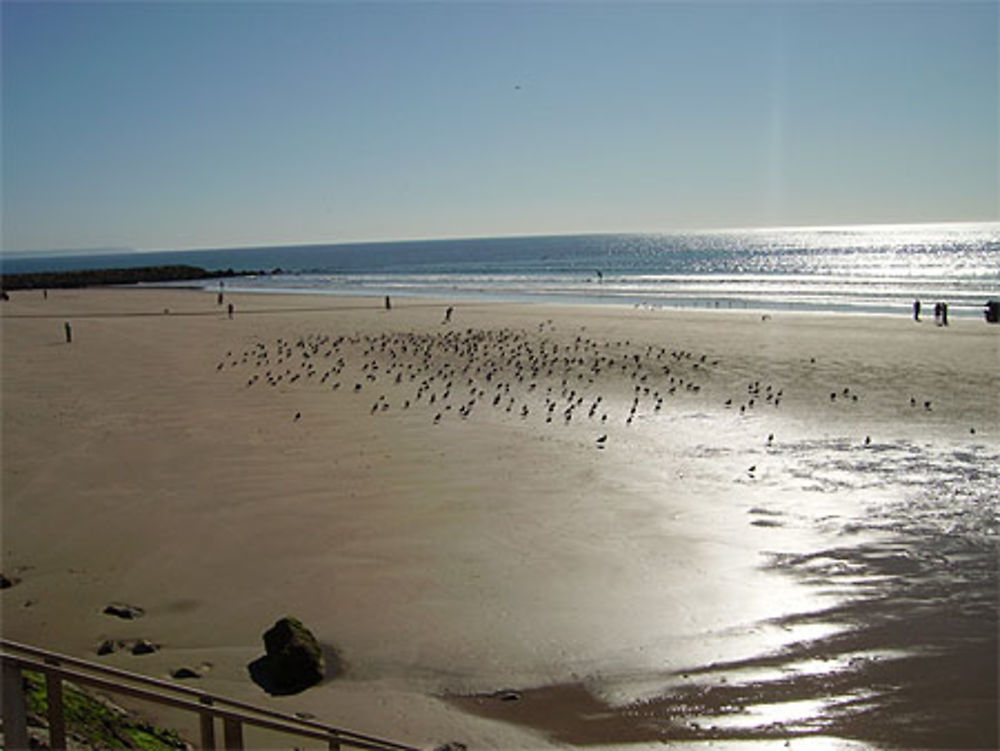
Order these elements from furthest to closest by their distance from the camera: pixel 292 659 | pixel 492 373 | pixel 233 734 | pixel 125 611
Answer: pixel 492 373
pixel 125 611
pixel 292 659
pixel 233 734

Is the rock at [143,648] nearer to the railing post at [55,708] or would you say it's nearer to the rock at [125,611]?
the rock at [125,611]

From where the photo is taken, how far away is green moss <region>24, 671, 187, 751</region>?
18.4 feet

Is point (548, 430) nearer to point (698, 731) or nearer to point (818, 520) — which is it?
point (818, 520)

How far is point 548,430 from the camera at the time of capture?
1709 centimetres

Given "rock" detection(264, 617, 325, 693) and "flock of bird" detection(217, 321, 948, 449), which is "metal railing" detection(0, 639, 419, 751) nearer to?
"rock" detection(264, 617, 325, 693)

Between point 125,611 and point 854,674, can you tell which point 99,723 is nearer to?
point 125,611

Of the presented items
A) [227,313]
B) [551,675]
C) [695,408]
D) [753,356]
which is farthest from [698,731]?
[227,313]

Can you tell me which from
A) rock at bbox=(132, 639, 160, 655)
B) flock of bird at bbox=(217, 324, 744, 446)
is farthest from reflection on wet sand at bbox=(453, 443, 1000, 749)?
flock of bird at bbox=(217, 324, 744, 446)

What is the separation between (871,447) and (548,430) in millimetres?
5929

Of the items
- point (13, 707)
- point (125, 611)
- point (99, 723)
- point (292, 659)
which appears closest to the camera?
point (13, 707)

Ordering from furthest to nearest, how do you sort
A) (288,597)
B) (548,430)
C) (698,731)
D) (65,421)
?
(65,421) < (548,430) < (288,597) < (698,731)

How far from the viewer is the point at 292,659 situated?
7.62m

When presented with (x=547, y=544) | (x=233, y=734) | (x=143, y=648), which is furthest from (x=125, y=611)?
(x=233, y=734)

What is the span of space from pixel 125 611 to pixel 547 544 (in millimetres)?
4908
